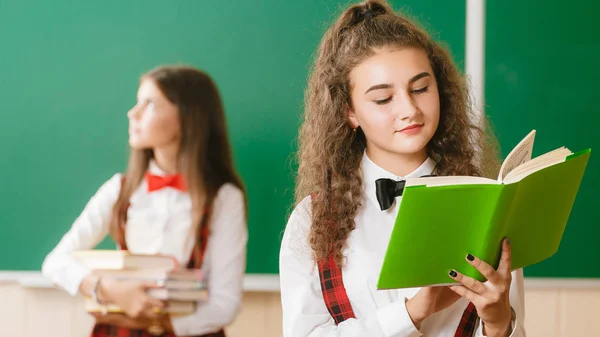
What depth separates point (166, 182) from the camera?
7.52 feet

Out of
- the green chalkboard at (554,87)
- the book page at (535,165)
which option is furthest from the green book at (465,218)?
the green chalkboard at (554,87)

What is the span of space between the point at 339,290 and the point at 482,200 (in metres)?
0.39

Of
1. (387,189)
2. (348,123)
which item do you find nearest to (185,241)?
(348,123)

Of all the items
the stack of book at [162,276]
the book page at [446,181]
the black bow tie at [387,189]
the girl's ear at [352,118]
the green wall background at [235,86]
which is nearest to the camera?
the book page at [446,181]

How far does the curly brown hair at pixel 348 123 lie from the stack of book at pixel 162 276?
33.5 inches

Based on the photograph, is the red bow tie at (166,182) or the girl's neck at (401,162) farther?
the red bow tie at (166,182)

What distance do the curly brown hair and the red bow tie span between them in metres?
0.85

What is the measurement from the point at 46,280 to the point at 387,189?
58.4 inches

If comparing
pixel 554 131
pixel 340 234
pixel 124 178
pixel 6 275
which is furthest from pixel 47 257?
pixel 554 131

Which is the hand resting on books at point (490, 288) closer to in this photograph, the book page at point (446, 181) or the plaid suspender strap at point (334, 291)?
the book page at point (446, 181)

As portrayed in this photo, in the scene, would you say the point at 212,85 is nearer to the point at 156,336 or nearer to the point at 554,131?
the point at 156,336

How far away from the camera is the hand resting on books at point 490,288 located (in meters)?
1.14

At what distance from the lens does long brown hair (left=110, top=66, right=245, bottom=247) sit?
228 cm

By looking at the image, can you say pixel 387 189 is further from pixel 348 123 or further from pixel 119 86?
pixel 119 86
